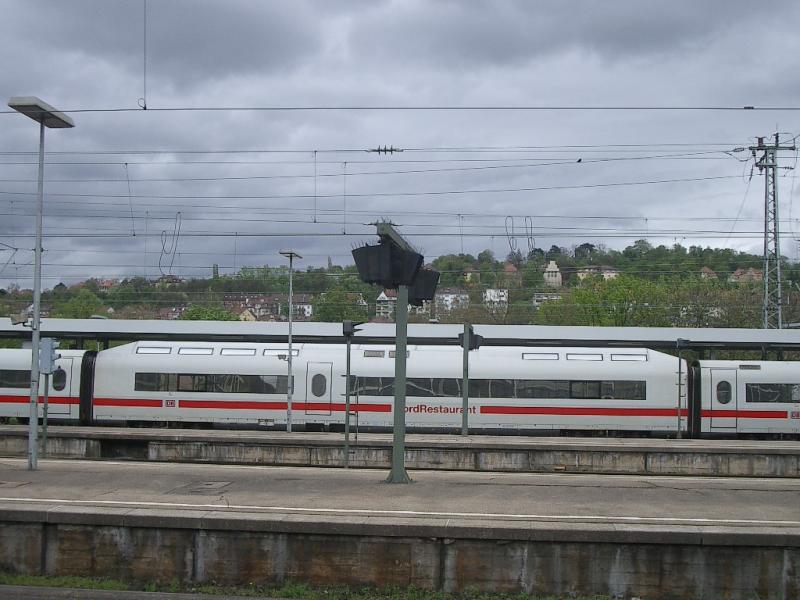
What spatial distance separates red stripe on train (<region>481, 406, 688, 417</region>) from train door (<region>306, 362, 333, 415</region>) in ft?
Result: 17.2

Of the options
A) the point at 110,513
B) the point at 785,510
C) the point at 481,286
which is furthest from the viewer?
the point at 481,286

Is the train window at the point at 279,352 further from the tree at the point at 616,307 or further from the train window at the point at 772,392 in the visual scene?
the tree at the point at 616,307

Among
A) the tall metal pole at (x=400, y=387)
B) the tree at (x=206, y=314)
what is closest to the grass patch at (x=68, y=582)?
the tall metal pole at (x=400, y=387)

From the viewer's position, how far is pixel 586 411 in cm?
2491

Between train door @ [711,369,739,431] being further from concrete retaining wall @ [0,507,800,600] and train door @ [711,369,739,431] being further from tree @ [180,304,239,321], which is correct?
tree @ [180,304,239,321]

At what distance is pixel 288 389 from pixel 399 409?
43.6ft

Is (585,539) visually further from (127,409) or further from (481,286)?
(481,286)

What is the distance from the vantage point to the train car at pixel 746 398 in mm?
24984

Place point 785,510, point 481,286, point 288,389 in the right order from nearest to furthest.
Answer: point 785,510, point 288,389, point 481,286

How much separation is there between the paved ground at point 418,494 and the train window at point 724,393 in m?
11.5

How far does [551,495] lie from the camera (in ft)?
37.1

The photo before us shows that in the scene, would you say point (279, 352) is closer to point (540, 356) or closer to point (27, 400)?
point (540, 356)

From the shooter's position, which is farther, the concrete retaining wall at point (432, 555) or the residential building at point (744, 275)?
the residential building at point (744, 275)

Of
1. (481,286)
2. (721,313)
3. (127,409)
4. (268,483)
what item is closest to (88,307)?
(481,286)
